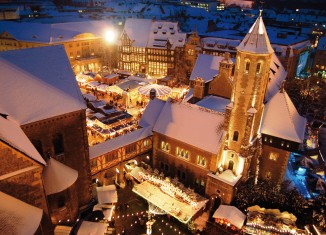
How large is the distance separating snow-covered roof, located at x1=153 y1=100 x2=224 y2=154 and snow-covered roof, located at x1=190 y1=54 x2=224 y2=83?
1627 cm

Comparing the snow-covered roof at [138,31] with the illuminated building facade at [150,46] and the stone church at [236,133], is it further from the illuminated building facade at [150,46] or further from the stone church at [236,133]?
the stone church at [236,133]

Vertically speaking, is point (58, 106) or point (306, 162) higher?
point (58, 106)

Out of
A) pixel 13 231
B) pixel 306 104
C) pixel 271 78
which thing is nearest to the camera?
pixel 13 231

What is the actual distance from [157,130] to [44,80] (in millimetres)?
16533

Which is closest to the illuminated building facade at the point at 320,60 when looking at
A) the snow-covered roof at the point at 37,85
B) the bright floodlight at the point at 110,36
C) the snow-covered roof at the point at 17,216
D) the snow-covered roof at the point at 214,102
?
the snow-covered roof at the point at 214,102

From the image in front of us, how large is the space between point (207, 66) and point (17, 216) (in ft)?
141

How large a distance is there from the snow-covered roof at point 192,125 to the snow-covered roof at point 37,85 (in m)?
13.4

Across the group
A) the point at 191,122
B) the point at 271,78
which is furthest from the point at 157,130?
the point at 271,78

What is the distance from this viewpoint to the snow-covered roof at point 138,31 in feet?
275

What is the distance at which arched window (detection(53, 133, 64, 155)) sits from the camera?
29441 millimetres

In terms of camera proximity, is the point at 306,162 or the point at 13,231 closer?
the point at 13,231

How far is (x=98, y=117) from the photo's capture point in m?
49.2

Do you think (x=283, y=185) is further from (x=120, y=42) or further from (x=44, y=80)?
(x=120, y=42)

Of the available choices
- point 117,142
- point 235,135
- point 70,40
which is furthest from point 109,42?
point 235,135
